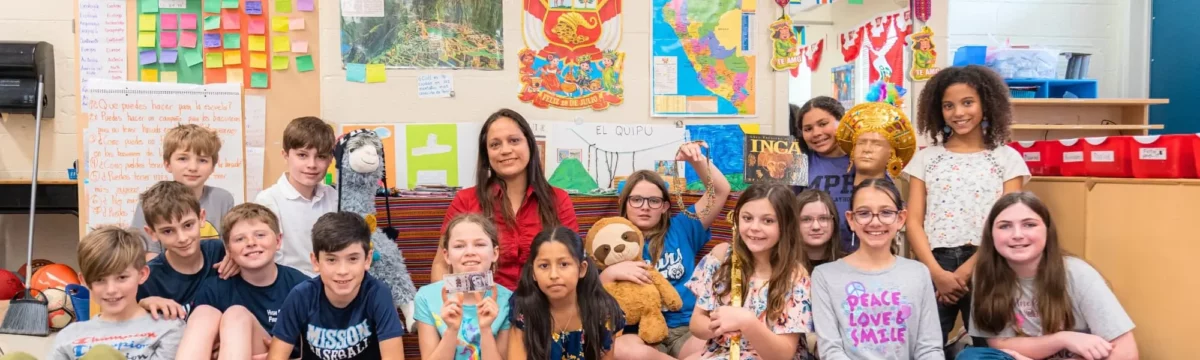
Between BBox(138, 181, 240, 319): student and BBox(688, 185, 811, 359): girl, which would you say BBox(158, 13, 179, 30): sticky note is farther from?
BBox(688, 185, 811, 359): girl

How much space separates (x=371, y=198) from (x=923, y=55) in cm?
290

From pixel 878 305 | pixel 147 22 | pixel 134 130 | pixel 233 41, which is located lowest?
pixel 878 305

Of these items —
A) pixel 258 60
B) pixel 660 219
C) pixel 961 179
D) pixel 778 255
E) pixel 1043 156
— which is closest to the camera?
pixel 778 255

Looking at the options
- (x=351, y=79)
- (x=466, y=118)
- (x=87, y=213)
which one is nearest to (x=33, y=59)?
(x=87, y=213)

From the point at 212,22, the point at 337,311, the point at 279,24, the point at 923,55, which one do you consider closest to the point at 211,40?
the point at 212,22

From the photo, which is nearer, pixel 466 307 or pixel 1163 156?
pixel 466 307

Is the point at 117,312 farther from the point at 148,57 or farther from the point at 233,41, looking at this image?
the point at 148,57

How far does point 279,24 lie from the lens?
441 centimetres

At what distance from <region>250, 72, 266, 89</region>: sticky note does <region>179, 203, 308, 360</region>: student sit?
2036 millimetres

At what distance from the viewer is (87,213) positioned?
4.14m

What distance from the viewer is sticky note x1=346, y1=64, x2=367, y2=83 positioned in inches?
154

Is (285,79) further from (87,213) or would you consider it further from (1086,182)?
(1086,182)

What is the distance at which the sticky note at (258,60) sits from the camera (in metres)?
4.52

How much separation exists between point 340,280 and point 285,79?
2.38m
